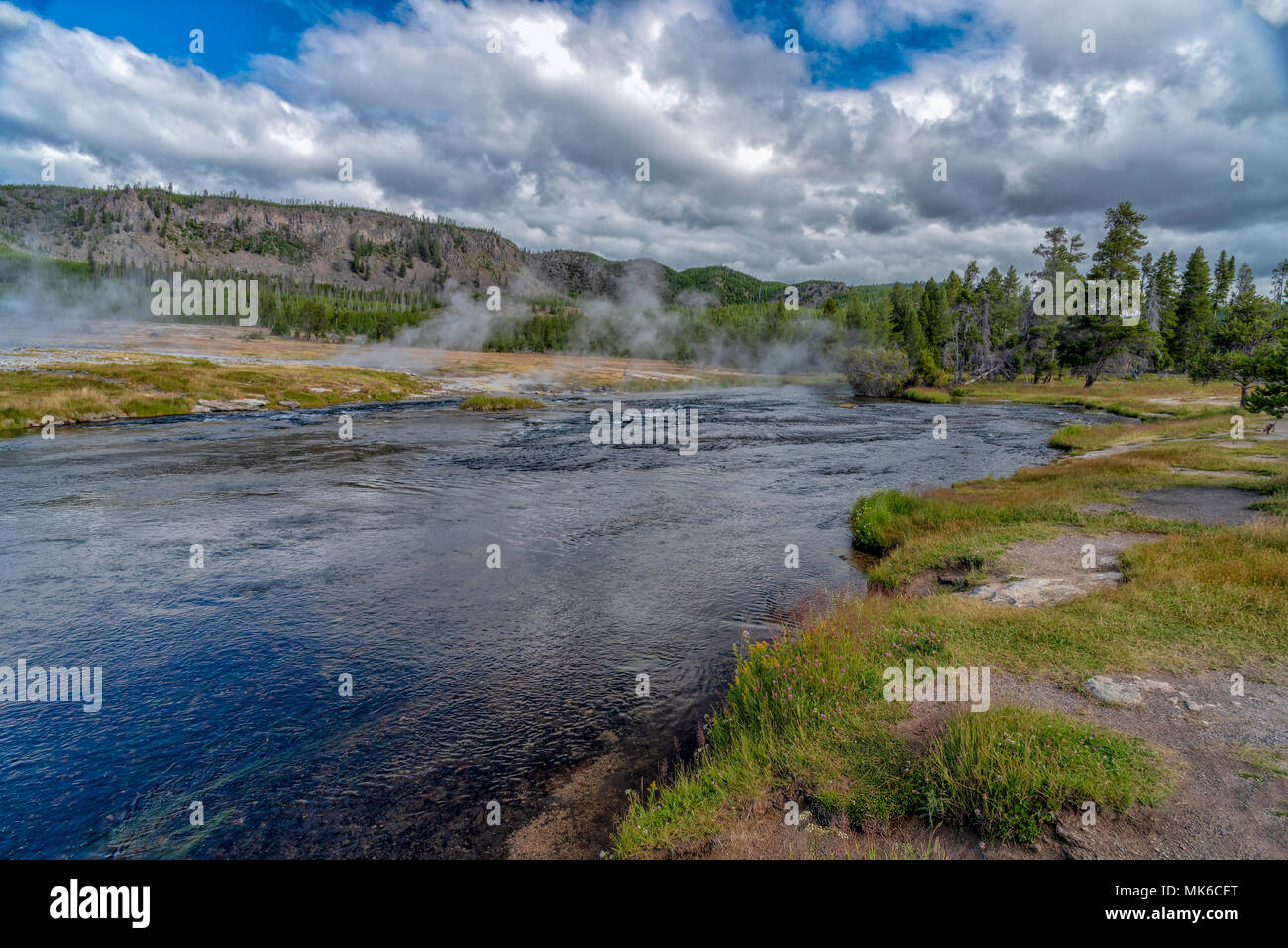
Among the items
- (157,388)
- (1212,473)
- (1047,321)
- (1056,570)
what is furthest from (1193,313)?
(157,388)

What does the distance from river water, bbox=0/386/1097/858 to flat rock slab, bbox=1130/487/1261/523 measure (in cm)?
951

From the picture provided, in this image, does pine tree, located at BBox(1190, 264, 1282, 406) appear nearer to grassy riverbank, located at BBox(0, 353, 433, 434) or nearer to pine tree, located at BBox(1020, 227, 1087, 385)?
pine tree, located at BBox(1020, 227, 1087, 385)

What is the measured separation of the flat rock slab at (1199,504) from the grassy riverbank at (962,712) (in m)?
1.09

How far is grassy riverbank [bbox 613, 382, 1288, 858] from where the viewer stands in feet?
21.3

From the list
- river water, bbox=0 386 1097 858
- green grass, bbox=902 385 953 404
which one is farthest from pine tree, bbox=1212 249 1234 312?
river water, bbox=0 386 1097 858

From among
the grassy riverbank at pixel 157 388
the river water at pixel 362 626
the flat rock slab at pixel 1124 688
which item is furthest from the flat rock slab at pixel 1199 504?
the grassy riverbank at pixel 157 388

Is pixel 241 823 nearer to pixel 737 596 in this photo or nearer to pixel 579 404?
pixel 737 596

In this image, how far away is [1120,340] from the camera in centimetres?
8006

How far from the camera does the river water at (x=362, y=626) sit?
27.0ft

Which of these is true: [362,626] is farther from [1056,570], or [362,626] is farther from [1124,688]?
[1056,570]

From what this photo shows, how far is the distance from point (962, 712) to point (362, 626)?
1219 cm

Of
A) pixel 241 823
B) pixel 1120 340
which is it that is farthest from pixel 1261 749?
pixel 1120 340

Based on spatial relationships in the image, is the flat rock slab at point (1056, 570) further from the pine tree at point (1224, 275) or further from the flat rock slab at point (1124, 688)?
the pine tree at point (1224, 275)
